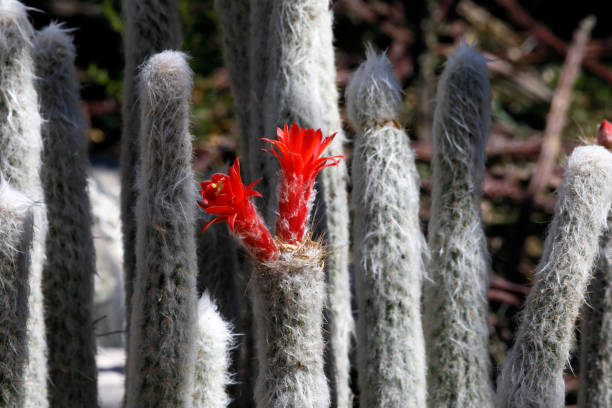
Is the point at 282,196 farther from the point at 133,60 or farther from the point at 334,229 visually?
the point at 133,60

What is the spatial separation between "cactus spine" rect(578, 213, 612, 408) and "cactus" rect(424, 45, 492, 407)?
0.25 meters

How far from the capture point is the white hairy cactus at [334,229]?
1712 millimetres

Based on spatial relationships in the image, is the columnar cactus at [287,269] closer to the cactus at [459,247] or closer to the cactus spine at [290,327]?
the cactus spine at [290,327]

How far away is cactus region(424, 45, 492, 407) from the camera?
159cm

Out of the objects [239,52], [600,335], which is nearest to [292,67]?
[239,52]

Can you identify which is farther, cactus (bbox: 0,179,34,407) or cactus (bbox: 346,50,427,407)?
cactus (bbox: 346,50,427,407)

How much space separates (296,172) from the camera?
→ 118 cm

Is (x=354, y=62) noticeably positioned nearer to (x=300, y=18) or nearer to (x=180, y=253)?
(x=300, y=18)

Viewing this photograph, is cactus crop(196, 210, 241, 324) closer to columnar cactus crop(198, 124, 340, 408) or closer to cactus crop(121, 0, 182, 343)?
cactus crop(121, 0, 182, 343)

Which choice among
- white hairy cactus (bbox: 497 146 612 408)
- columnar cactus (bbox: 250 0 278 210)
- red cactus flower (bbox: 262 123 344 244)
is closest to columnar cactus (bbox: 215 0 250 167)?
columnar cactus (bbox: 250 0 278 210)

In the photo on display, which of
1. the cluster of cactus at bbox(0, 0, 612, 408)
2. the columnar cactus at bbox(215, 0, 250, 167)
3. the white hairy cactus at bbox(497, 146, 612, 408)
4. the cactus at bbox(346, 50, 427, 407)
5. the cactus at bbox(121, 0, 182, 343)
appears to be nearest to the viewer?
the cluster of cactus at bbox(0, 0, 612, 408)

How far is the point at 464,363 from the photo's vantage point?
1617mm

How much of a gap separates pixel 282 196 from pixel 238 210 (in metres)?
0.09

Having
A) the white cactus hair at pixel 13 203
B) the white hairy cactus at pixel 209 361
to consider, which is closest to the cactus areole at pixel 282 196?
the white hairy cactus at pixel 209 361
